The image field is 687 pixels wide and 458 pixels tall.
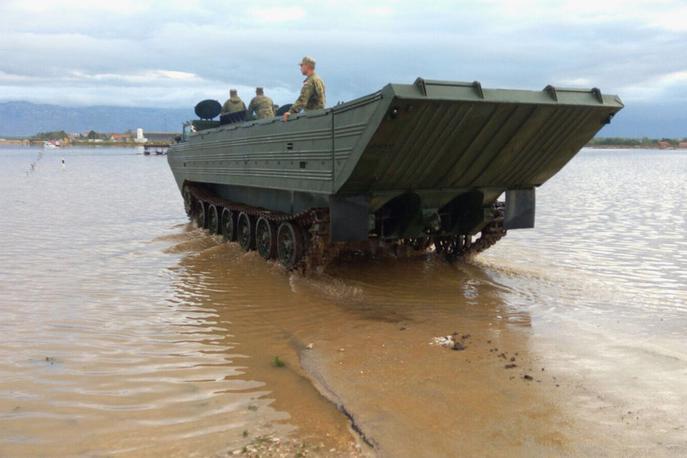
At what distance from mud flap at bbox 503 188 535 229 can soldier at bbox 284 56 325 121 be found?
3.07 m

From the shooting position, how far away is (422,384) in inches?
204

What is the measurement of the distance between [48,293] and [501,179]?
246 inches

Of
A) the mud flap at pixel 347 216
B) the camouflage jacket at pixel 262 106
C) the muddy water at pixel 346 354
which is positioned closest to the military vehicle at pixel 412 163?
the mud flap at pixel 347 216

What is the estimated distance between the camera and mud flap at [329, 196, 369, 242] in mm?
8250

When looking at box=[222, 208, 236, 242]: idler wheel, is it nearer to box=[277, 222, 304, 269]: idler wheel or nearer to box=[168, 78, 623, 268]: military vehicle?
box=[168, 78, 623, 268]: military vehicle

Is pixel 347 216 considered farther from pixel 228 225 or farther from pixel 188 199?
pixel 188 199

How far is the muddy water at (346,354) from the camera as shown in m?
4.35

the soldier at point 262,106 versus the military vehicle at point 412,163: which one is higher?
the soldier at point 262,106

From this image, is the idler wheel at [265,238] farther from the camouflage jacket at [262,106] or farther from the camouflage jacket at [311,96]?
the camouflage jacket at [262,106]

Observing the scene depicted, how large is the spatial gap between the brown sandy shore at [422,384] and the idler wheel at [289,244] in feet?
2.89

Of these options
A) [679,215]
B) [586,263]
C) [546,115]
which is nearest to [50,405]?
[546,115]

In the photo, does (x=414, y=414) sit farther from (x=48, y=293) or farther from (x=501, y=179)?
(x=48, y=293)

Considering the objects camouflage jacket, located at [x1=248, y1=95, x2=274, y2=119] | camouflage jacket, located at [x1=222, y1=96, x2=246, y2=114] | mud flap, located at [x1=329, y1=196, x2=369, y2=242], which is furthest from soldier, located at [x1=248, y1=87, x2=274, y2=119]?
mud flap, located at [x1=329, y1=196, x2=369, y2=242]

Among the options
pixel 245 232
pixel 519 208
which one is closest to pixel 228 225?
pixel 245 232
